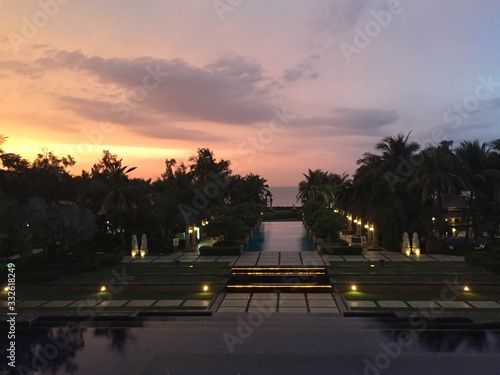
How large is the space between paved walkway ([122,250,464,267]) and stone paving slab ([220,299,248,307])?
5774 millimetres

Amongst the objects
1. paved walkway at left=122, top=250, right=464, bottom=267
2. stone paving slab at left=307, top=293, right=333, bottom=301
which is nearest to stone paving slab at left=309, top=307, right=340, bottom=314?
stone paving slab at left=307, top=293, right=333, bottom=301

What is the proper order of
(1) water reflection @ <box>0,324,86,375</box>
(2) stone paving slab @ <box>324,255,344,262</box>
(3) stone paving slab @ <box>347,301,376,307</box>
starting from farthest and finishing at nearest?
(2) stone paving slab @ <box>324,255,344,262</box>, (3) stone paving slab @ <box>347,301,376,307</box>, (1) water reflection @ <box>0,324,86,375</box>

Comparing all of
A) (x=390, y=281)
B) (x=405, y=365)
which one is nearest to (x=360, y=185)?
(x=390, y=281)

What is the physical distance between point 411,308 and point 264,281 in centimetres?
672

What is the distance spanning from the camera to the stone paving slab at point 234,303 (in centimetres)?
1586

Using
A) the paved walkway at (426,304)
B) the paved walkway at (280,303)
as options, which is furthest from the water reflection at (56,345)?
the paved walkway at (426,304)

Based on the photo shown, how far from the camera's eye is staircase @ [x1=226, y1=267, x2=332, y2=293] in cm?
1800

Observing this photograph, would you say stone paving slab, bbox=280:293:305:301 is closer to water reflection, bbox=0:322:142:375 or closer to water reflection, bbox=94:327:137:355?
water reflection, bbox=0:322:142:375

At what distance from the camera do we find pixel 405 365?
9.84m

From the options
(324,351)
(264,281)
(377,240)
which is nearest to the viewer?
(324,351)

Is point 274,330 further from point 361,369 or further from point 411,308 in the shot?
point 411,308

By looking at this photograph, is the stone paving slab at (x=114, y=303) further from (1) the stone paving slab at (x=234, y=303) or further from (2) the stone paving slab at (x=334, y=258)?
(2) the stone paving slab at (x=334, y=258)

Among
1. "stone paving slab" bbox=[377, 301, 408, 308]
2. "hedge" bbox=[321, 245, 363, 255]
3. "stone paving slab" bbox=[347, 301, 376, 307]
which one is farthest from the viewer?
"hedge" bbox=[321, 245, 363, 255]

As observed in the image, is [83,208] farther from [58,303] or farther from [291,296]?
[291,296]
